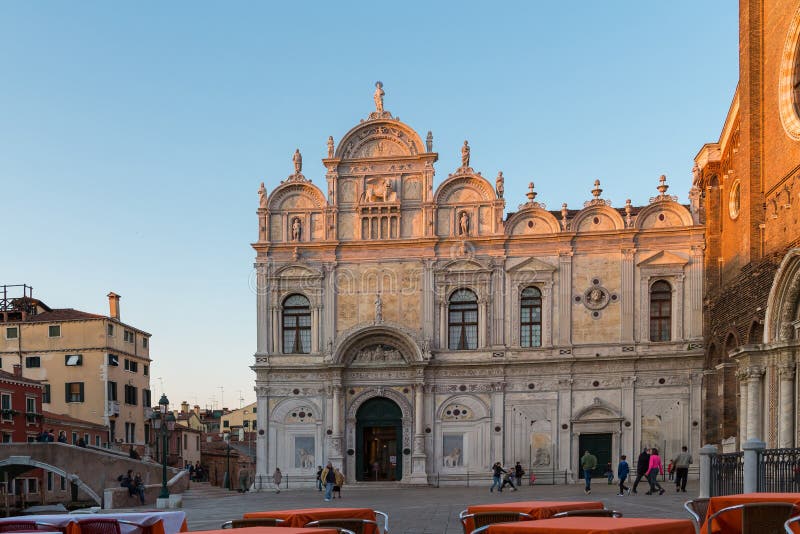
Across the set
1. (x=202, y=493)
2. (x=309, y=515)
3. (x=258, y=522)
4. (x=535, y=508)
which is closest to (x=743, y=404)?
(x=535, y=508)

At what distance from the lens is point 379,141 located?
39250mm

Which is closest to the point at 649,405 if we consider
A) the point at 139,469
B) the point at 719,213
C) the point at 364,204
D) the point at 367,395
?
the point at 719,213

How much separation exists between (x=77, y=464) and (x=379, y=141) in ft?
55.6

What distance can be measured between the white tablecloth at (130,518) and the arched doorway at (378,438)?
27406mm

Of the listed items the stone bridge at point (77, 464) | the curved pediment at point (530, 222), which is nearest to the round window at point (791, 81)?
the curved pediment at point (530, 222)

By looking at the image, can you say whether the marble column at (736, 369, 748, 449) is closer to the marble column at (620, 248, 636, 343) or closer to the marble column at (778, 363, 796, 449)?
the marble column at (778, 363, 796, 449)

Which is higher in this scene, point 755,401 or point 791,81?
point 791,81

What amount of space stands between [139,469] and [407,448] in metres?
11.0

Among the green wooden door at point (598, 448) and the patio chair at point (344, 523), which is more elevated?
the patio chair at point (344, 523)

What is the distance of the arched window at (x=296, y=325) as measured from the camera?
38969mm

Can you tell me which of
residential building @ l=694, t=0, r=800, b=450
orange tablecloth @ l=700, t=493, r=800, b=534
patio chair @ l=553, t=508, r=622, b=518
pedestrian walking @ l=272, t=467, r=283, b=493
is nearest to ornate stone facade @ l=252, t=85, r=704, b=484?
pedestrian walking @ l=272, t=467, r=283, b=493

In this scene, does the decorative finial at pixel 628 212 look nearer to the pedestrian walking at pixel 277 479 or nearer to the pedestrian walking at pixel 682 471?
the pedestrian walking at pixel 682 471

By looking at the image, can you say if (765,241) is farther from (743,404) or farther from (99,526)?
(99,526)

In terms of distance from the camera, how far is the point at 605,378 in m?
36.8
